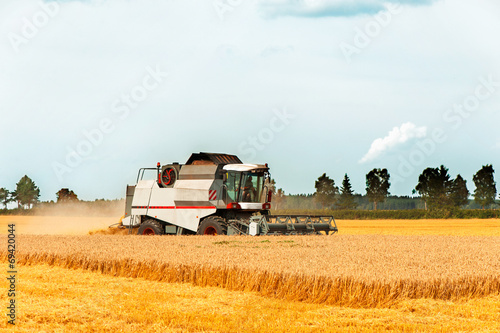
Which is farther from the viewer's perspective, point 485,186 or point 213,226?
point 485,186

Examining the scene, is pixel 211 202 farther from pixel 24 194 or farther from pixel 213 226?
pixel 24 194

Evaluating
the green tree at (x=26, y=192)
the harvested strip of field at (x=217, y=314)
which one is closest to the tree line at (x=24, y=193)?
the green tree at (x=26, y=192)

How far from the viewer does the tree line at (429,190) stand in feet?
296

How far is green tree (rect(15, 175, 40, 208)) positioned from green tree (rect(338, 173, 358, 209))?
52.3 meters

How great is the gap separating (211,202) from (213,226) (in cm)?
91

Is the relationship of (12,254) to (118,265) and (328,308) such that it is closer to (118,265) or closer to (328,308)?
(118,265)

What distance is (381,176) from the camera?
3949 inches

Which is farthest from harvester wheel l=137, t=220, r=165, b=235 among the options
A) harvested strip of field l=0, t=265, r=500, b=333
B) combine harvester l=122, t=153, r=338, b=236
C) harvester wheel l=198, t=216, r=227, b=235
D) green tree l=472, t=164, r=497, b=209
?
green tree l=472, t=164, r=497, b=209

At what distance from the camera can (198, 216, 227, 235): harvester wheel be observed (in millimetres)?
19859

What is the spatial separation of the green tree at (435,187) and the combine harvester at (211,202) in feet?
239

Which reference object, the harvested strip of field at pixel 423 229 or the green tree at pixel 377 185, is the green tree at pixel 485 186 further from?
the harvested strip of field at pixel 423 229

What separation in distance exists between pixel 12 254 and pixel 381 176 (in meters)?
91.4

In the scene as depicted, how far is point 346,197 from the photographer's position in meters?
94.2

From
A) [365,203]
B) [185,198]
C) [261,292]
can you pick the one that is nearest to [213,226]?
[185,198]
